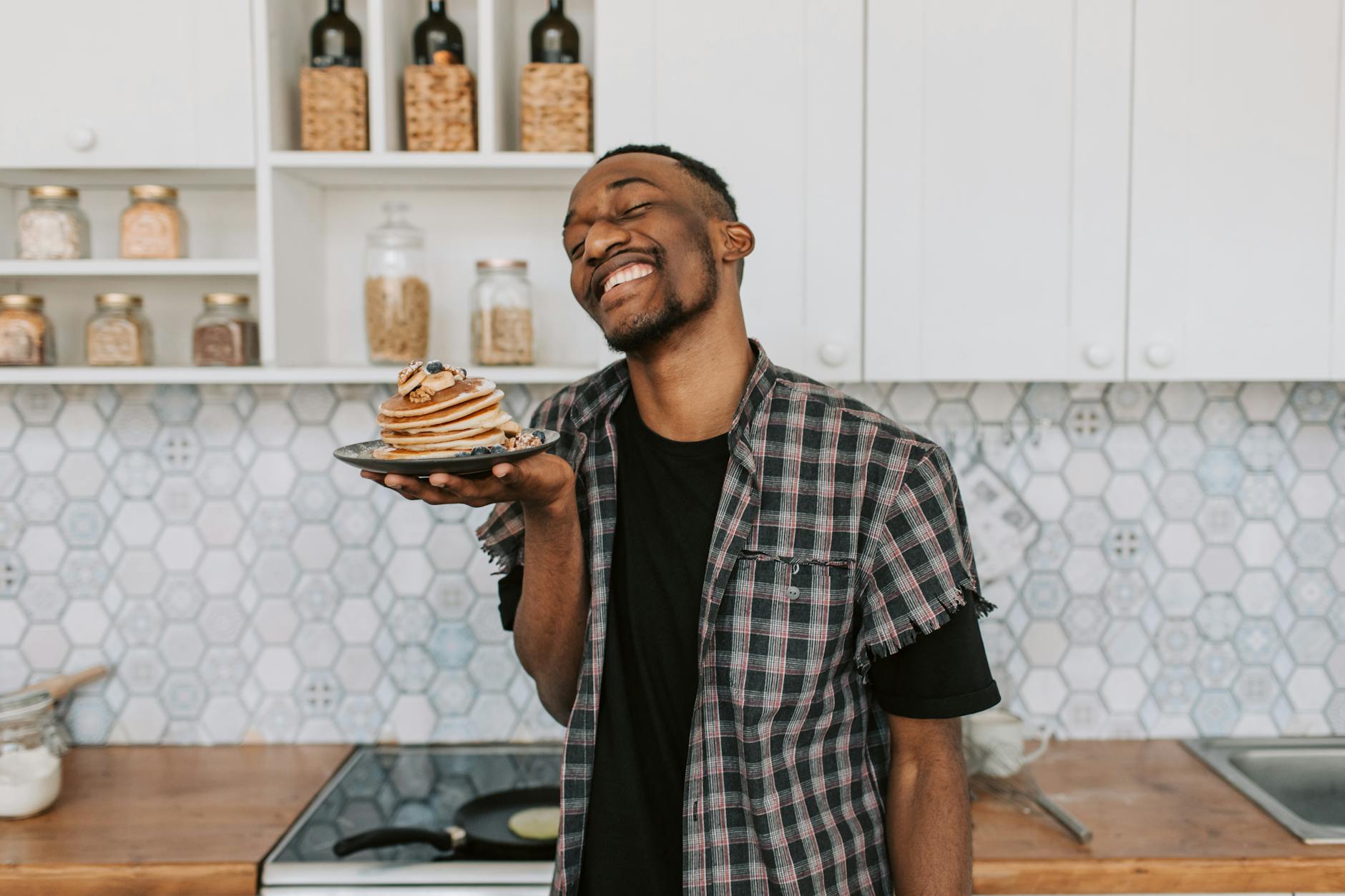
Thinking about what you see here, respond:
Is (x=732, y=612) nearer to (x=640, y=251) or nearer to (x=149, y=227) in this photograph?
(x=640, y=251)

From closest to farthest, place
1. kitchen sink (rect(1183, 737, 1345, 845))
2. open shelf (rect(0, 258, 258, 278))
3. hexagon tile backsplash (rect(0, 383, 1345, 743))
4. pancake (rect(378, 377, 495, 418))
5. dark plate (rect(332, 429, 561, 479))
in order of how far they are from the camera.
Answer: dark plate (rect(332, 429, 561, 479)) < pancake (rect(378, 377, 495, 418)) < open shelf (rect(0, 258, 258, 278)) < kitchen sink (rect(1183, 737, 1345, 845)) < hexagon tile backsplash (rect(0, 383, 1345, 743))

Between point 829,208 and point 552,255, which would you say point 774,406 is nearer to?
point 829,208

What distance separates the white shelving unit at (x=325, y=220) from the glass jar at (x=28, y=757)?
21.5 inches

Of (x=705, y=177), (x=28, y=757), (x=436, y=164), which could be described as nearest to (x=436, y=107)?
(x=436, y=164)

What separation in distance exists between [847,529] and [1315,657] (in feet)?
4.57

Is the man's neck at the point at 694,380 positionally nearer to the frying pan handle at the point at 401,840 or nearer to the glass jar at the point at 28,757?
the frying pan handle at the point at 401,840

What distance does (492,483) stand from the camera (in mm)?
1075

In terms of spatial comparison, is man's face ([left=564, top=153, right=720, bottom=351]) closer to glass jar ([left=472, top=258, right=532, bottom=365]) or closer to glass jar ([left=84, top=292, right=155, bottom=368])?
glass jar ([left=472, top=258, right=532, bottom=365])

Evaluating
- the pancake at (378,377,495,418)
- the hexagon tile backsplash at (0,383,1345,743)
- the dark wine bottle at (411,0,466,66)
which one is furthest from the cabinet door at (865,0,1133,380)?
the pancake at (378,377,495,418)

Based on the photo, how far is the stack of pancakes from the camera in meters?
1.08

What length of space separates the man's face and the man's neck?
0.12 ft

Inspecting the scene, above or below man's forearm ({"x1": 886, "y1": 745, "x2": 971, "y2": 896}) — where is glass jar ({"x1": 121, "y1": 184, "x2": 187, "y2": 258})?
above

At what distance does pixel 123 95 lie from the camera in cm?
169

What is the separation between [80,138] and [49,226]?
0.65 feet
